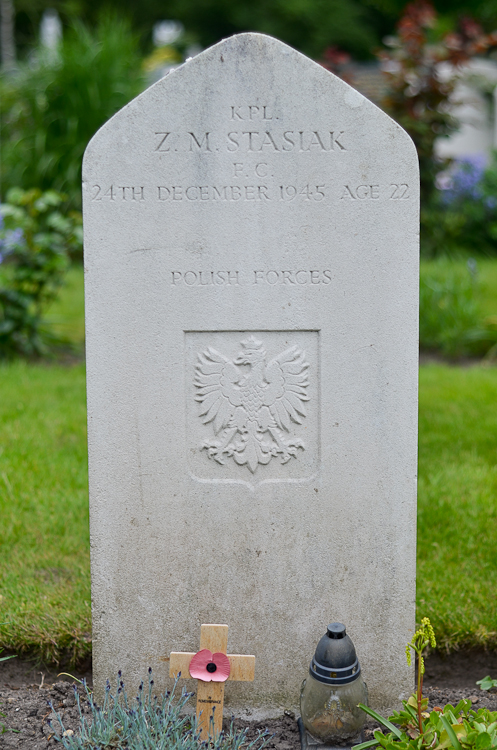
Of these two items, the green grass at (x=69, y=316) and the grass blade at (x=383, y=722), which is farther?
the green grass at (x=69, y=316)

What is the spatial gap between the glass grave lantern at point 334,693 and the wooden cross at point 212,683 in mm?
217

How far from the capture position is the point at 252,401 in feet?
7.82

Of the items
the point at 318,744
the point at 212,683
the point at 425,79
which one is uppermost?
the point at 425,79

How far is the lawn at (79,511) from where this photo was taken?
278 cm

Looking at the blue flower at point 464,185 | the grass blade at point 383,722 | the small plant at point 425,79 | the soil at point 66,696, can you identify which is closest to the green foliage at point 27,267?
the soil at point 66,696

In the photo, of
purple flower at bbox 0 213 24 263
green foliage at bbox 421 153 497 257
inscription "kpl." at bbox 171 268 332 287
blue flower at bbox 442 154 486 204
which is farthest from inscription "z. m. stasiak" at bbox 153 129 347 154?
blue flower at bbox 442 154 486 204

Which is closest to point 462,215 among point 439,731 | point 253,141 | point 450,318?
point 450,318

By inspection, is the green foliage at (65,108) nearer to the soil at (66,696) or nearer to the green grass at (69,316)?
the green grass at (69,316)

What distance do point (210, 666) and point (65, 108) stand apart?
906cm

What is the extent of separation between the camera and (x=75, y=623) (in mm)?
2770

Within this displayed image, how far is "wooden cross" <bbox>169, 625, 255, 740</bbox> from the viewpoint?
7.47ft

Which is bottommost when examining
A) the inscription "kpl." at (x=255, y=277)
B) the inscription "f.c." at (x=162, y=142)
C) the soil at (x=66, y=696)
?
the soil at (x=66, y=696)

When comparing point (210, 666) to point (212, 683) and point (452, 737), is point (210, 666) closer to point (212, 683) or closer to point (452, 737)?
point (212, 683)

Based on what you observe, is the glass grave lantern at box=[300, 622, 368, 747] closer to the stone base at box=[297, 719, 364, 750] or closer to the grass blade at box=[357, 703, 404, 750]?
the stone base at box=[297, 719, 364, 750]
